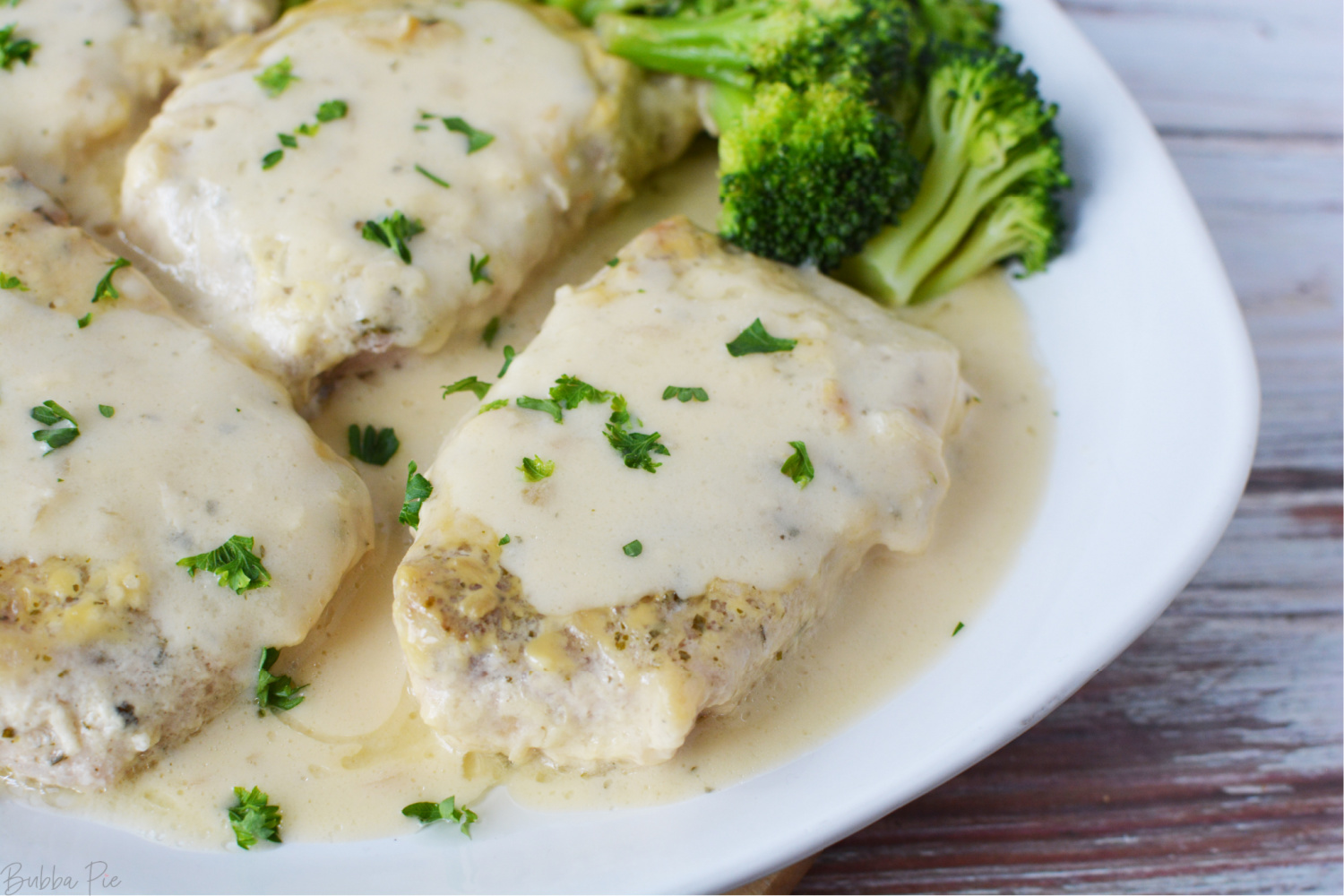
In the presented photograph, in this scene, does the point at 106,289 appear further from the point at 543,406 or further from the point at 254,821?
the point at 254,821

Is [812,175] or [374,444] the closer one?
[374,444]

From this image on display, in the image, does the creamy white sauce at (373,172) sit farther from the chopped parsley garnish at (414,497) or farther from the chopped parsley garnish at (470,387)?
the chopped parsley garnish at (414,497)

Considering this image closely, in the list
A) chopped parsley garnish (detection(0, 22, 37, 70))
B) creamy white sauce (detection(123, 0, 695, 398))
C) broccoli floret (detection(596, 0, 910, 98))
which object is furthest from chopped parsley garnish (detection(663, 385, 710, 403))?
chopped parsley garnish (detection(0, 22, 37, 70))

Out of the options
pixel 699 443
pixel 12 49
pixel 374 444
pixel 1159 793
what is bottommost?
pixel 1159 793

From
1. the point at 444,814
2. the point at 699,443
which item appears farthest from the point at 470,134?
the point at 444,814

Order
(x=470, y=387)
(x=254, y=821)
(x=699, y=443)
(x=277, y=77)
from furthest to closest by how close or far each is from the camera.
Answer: (x=277, y=77) → (x=470, y=387) → (x=699, y=443) → (x=254, y=821)

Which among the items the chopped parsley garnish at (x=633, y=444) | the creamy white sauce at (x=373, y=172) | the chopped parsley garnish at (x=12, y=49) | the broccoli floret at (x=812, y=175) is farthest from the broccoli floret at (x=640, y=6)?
the chopped parsley garnish at (x=633, y=444)
